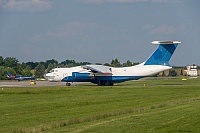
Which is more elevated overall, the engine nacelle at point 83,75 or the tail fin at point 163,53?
the tail fin at point 163,53

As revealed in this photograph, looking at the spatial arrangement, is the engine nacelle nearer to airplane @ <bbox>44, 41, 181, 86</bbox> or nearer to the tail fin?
airplane @ <bbox>44, 41, 181, 86</bbox>

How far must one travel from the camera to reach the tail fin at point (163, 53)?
7531 cm

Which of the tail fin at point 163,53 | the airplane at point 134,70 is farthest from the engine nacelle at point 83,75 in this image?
the tail fin at point 163,53

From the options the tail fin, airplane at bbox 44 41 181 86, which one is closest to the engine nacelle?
airplane at bbox 44 41 181 86

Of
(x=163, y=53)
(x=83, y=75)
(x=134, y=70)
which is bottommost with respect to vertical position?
(x=83, y=75)

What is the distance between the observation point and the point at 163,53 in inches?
2963

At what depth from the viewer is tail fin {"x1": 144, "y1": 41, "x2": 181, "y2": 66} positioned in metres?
75.3

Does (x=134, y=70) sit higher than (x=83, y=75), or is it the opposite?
(x=134, y=70)

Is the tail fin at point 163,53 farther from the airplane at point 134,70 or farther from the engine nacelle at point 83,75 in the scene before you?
the engine nacelle at point 83,75

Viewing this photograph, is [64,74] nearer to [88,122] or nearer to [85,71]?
[85,71]

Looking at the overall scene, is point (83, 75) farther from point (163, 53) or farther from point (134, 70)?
point (163, 53)

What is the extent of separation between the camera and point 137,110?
98.4ft

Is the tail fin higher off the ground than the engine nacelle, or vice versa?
the tail fin

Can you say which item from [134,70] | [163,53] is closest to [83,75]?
[134,70]
